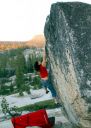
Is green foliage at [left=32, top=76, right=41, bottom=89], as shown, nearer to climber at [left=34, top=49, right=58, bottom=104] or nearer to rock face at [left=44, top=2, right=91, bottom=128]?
climber at [left=34, top=49, right=58, bottom=104]

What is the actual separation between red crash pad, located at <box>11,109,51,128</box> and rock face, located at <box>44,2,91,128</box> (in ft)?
9.21

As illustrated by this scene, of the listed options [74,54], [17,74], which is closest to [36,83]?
[17,74]

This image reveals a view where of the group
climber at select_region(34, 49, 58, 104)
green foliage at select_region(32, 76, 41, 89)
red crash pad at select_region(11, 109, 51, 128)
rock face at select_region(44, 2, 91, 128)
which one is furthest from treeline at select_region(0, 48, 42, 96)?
rock face at select_region(44, 2, 91, 128)

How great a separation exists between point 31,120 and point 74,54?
4926 mm

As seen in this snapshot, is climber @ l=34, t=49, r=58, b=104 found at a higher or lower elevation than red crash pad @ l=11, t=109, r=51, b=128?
higher

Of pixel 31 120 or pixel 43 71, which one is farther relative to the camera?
pixel 31 120

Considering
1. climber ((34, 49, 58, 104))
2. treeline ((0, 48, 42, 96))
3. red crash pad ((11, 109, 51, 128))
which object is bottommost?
treeline ((0, 48, 42, 96))

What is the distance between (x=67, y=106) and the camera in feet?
49.0

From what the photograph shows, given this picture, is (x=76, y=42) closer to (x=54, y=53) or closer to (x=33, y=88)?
(x=54, y=53)

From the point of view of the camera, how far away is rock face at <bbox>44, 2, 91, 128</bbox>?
1298 centimetres

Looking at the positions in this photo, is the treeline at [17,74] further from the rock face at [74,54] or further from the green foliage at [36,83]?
the rock face at [74,54]

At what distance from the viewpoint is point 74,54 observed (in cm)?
1324

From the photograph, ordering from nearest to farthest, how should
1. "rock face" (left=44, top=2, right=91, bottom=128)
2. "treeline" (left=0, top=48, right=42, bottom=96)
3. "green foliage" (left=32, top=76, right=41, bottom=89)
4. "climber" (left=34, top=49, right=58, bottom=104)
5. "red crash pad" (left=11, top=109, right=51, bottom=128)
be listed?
"rock face" (left=44, top=2, right=91, bottom=128)
"climber" (left=34, top=49, right=58, bottom=104)
"red crash pad" (left=11, top=109, right=51, bottom=128)
"green foliage" (left=32, top=76, right=41, bottom=89)
"treeline" (left=0, top=48, right=42, bottom=96)

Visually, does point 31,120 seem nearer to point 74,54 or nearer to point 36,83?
point 74,54
